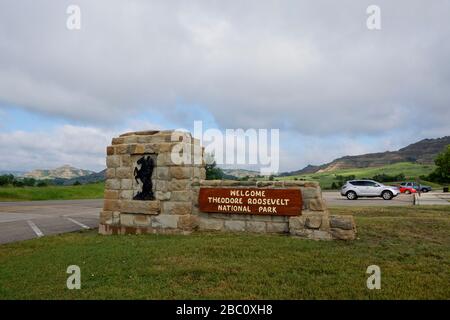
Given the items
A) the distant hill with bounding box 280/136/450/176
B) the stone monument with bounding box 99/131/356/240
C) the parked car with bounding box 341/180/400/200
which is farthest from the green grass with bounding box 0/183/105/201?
the distant hill with bounding box 280/136/450/176

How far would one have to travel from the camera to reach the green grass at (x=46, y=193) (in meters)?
29.8

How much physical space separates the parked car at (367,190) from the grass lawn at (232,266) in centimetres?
1814

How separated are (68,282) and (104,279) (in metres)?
0.55

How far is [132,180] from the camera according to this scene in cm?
1002

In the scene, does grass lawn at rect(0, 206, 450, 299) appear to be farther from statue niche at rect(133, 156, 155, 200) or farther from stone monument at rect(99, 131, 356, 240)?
statue niche at rect(133, 156, 155, 200)

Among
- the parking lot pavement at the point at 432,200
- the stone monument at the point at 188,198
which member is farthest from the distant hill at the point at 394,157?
the stone monument at the point at 188,198

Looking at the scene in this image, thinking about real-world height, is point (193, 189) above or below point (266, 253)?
above

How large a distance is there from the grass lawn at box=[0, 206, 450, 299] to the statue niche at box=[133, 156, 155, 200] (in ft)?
4.37

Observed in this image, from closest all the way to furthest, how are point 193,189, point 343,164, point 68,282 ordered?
point 68,282, point 193,189, point 343,164

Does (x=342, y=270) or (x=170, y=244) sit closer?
(x=342, y=270)

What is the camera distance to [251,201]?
8.84 meters

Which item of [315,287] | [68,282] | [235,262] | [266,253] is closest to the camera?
[315,287]
